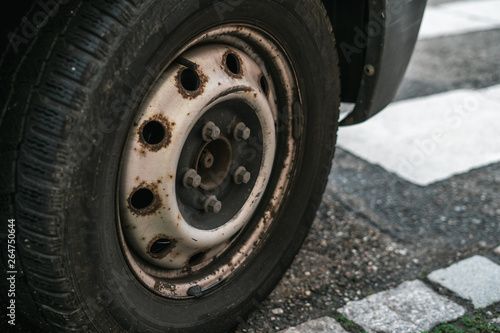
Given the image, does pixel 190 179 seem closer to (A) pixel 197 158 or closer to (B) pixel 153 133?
(A) pixel 197 158

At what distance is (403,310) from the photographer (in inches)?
77.9

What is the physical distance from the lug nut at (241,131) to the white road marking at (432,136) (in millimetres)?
1617

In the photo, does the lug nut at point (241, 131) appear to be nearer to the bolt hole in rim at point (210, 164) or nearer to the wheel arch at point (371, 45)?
the bolt hole in rim at point (210, 164)

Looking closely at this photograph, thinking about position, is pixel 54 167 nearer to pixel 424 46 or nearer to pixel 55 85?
pixel 55 85

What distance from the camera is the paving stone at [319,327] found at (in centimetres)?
186

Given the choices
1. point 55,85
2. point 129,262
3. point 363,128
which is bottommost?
point 129,262

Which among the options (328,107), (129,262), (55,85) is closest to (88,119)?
(55,85)

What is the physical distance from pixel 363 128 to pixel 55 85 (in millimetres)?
2635

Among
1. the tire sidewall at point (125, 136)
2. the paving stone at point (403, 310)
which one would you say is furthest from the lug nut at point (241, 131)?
the paving stone at point (403, 310)

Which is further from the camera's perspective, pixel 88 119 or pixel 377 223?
pixel 377 223

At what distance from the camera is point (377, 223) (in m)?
2.58

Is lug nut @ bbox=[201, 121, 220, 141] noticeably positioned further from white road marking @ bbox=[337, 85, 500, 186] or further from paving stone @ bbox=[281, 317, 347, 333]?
white road marking @ bbox=[337, 85, 500, 186]

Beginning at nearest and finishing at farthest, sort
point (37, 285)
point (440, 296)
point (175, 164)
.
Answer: point (37, 285)
point (175, 164)
point (440, 296)

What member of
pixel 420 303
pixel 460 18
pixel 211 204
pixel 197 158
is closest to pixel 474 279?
pixel 420 303
